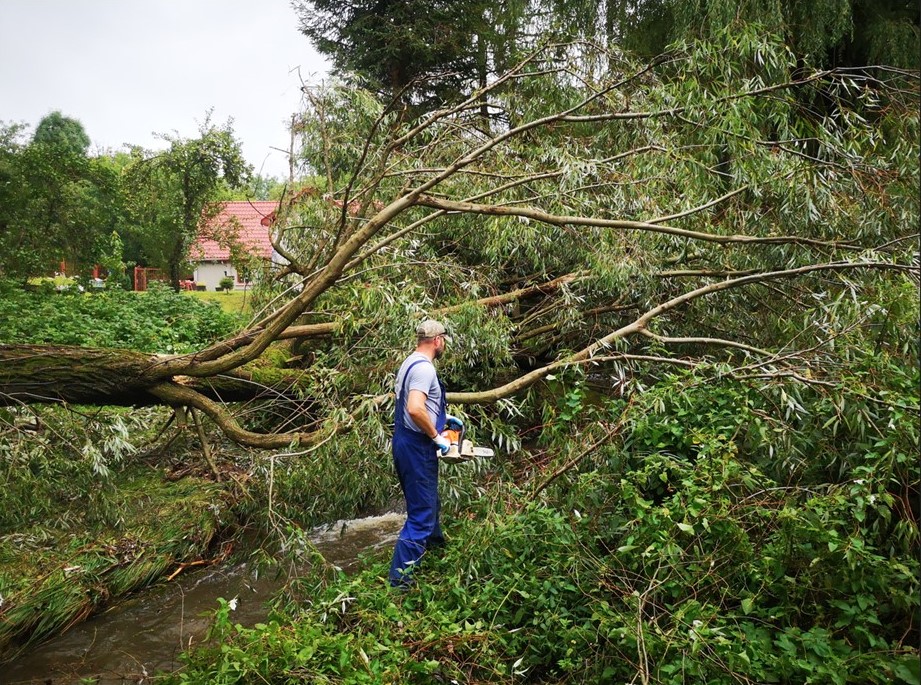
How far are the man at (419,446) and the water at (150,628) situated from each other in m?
0.90

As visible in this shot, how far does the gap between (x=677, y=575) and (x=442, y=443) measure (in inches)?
57.2

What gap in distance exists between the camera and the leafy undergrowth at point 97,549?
4.71 metres

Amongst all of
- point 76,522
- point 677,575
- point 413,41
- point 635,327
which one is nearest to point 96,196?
point 413,41

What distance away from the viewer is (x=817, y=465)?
3.85 metres

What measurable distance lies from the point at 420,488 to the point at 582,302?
3314 millimetres

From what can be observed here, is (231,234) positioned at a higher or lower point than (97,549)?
higher

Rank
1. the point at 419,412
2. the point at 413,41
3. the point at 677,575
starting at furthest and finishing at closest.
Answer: the point at 413,41, the point at 419,412, the point at 677,575

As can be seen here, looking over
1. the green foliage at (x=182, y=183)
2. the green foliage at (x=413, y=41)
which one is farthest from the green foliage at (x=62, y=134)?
the green foliage at (x=413, y=41)

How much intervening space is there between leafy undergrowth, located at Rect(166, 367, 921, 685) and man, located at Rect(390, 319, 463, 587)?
15 centimetres

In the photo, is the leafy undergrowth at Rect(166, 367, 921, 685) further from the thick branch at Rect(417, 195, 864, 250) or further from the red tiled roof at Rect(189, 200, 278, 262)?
the red tiled roof at Rect(189, 200, 278, 262)

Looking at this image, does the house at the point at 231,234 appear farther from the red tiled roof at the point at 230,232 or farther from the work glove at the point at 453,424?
the work glove at the point at 453,424

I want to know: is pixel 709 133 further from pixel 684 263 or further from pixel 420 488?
pixel 420 488

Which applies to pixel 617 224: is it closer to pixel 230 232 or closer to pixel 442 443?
pixel 442 443

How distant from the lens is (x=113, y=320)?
12391 millimetres
